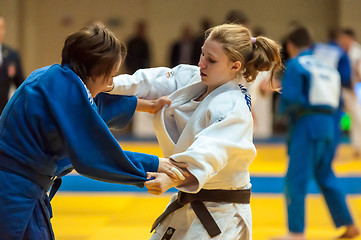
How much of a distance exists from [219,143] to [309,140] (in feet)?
8.88

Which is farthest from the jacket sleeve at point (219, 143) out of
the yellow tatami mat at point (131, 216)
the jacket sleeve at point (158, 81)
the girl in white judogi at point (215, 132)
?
the yellow tatami mat at point (131, 216)

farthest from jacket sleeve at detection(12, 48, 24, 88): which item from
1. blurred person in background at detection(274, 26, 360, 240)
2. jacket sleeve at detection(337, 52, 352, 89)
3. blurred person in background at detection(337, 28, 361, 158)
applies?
blurred person in background at detection(337, 28, 361, 158)

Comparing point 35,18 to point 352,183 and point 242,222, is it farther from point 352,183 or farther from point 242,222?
point 242,222

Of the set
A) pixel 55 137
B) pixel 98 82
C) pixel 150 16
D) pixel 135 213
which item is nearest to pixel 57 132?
pixel 55 137

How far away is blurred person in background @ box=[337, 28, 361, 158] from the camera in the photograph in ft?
28.8

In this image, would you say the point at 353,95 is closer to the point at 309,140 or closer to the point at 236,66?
the point at 309,140

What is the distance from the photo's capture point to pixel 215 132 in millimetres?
2223

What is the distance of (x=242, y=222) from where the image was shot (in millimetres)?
2463

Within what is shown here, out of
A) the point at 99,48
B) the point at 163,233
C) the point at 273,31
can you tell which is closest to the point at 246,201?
the point at 163,233

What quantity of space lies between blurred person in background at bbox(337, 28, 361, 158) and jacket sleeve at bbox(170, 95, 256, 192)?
6.43m

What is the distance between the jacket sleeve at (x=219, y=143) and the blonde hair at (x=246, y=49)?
0.21m

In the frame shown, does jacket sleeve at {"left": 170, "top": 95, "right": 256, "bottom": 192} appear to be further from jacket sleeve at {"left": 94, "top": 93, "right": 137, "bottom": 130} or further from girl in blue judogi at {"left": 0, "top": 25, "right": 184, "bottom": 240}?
jacket sleeve at {"left": 94, "top": 93, "right": 137, "bottom": 130}

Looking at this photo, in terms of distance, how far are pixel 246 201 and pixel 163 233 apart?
41 centimetres

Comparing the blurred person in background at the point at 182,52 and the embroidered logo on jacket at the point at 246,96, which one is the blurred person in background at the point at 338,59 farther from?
the embroidered logo on jacket at the point at 246,96
